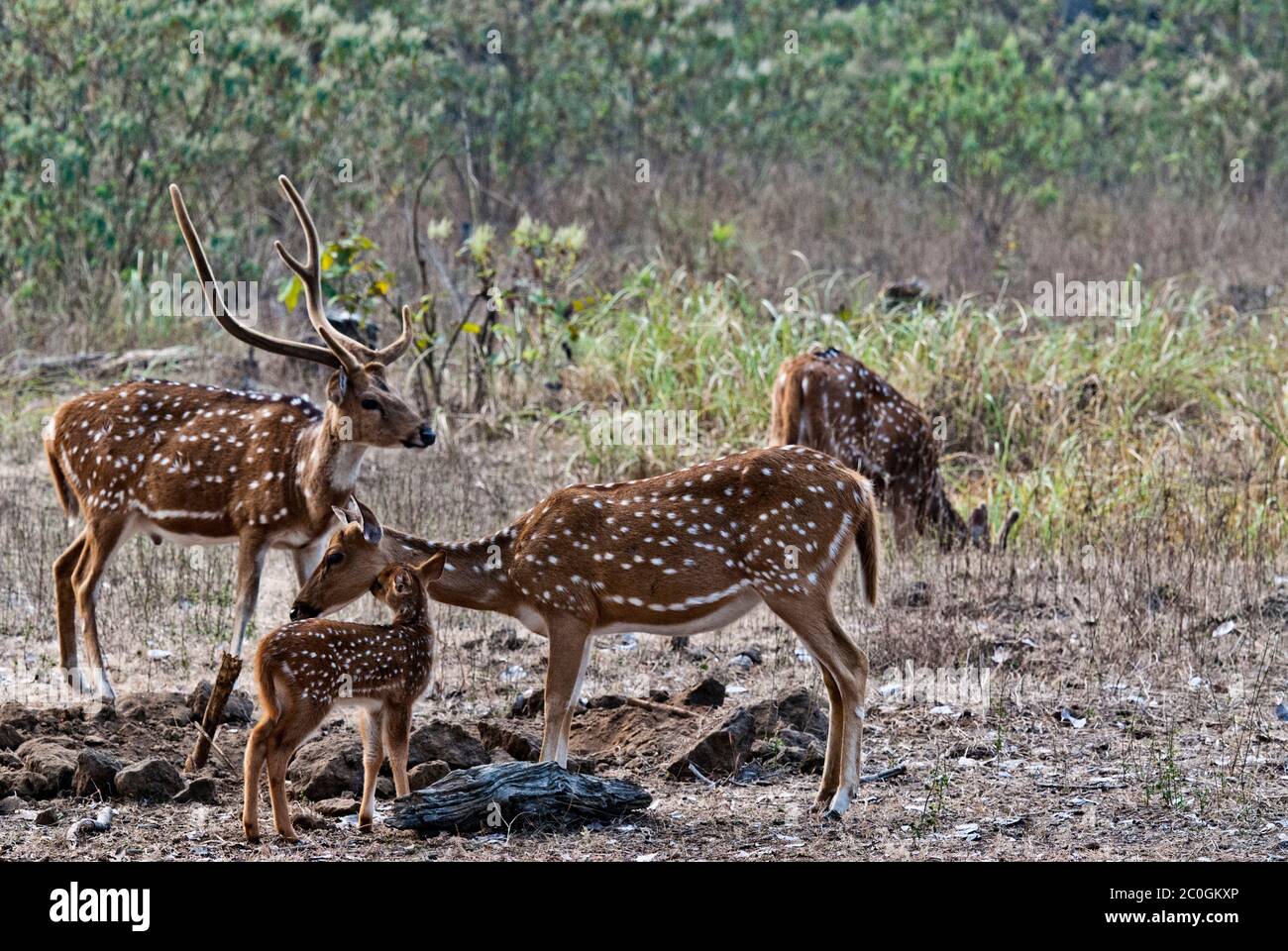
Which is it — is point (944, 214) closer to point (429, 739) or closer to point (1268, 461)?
point (1268, 461)

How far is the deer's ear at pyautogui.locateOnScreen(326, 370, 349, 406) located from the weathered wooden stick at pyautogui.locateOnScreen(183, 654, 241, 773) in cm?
142

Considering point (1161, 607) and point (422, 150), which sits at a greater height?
point (422, 150)

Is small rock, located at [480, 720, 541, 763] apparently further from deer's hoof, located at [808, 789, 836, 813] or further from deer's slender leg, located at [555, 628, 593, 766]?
deer's hoof, located at [808, 789, 836, 813]

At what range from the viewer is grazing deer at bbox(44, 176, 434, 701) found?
7.92 metres

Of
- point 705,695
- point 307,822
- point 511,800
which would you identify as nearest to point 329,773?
point 307,822

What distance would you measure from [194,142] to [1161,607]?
9.80 metres

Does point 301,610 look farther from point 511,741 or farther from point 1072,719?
point 1072,719

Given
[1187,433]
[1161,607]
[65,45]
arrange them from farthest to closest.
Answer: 1. [65,45]
2. [1187,433]
3. [1161,607]

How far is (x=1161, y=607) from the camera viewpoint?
366 inches

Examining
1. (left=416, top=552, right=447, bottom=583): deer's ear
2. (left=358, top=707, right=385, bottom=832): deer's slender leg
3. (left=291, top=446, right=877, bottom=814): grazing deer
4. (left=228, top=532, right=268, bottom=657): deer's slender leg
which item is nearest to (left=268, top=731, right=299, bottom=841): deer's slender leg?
(left=358, top=707, right=385, bottom=832): deer's slender leg

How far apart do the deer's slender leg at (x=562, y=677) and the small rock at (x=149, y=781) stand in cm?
137

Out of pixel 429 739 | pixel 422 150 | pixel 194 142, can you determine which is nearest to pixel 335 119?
pixel 194 142

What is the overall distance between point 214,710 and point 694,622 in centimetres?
184

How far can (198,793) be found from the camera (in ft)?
21.9
